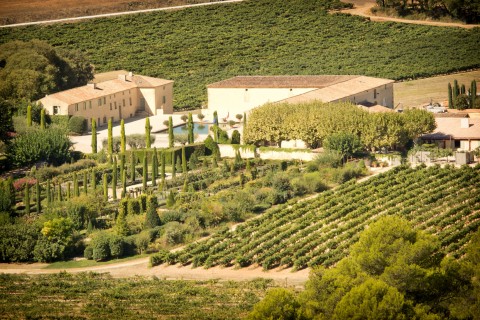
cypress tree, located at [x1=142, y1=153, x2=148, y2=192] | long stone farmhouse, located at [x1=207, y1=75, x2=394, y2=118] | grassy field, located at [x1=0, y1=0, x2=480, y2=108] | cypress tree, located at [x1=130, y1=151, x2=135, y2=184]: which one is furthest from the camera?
grassy field, located at [x1=0, y1=0, x2=480, y2=108]

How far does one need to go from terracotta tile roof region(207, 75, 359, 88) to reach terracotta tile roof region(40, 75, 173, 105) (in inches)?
173

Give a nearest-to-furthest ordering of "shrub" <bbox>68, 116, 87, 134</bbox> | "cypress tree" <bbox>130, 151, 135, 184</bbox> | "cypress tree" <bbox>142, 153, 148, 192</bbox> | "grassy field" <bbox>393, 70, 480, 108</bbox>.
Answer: "cypress tree" <bbox>142, 153, 148, 192</bbox>
"cypress tree" <bbox>130, 151, 135, 184</bbox>
"shrub" <bbox>68, 116, 87, 134</bbox>
"grassy field" <bbox>393, 70, 480, 108</bbox>

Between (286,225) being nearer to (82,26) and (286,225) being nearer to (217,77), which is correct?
(217,77)

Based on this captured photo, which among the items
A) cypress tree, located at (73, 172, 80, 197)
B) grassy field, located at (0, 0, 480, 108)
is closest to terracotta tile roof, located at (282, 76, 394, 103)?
grassy field, located at (0, 0, 480, 108)

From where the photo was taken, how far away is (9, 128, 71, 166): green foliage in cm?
6103

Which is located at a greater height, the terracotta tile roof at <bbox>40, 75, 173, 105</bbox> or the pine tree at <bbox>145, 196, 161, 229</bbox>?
the terracotta tile roof at <bbox>40, 75, 173, 105</bbox>

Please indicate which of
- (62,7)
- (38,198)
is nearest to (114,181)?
(38,198)

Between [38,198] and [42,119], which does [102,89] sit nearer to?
[42,119]

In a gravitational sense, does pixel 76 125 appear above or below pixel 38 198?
above

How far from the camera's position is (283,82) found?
73562 mm

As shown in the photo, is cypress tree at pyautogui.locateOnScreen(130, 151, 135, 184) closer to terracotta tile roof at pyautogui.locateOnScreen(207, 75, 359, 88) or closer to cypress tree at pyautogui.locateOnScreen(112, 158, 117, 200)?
cypress tree at pyautogui.locateOnScreen(112, 158, 117, 200)

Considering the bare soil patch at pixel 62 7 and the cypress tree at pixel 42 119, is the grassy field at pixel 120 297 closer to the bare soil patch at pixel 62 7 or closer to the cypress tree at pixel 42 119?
the cypress tree at pixel 42 119

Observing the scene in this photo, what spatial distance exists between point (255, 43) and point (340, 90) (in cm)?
3141

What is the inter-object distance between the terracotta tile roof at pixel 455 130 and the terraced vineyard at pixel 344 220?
587 centimetres
